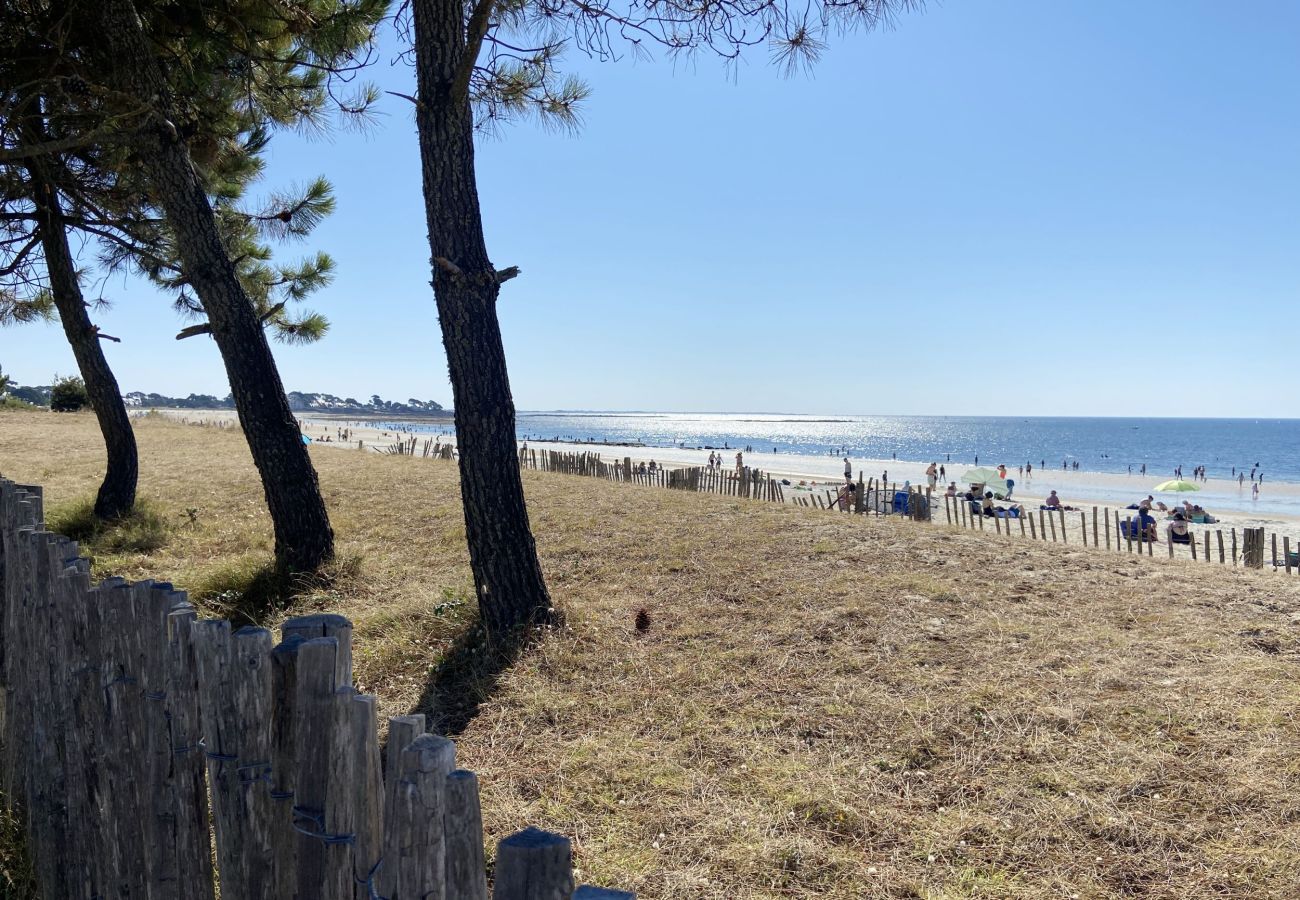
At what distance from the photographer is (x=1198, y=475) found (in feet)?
165

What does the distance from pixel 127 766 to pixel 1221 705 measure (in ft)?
14.4

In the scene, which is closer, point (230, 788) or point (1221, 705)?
point (230, 788)

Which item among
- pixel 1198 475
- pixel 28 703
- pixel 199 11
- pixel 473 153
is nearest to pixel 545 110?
pixel 473 153

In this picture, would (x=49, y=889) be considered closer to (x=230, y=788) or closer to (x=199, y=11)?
(x=230, y=788)

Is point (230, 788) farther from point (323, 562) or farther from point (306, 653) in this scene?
Answer: point (323, 562)

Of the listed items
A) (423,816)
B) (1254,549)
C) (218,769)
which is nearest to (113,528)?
(218,769)

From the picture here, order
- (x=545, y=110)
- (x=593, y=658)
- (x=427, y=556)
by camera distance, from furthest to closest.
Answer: (x=427, y=556)
(x=545, y=110)
(x=593, y=658)

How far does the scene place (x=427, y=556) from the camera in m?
7.04

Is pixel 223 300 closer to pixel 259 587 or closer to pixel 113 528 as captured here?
pixel 259 587

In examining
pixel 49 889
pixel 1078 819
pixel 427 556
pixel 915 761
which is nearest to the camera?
pixel 49 889

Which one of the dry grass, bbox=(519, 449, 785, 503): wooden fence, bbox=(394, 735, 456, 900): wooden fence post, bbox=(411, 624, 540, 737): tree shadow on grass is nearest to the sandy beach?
bbox=(519, 449, 785, 503): wooden fence

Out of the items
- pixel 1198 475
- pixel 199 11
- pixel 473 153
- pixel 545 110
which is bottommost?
pixel 1198 475

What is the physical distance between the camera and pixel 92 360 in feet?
30.1

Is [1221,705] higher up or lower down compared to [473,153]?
lower down
